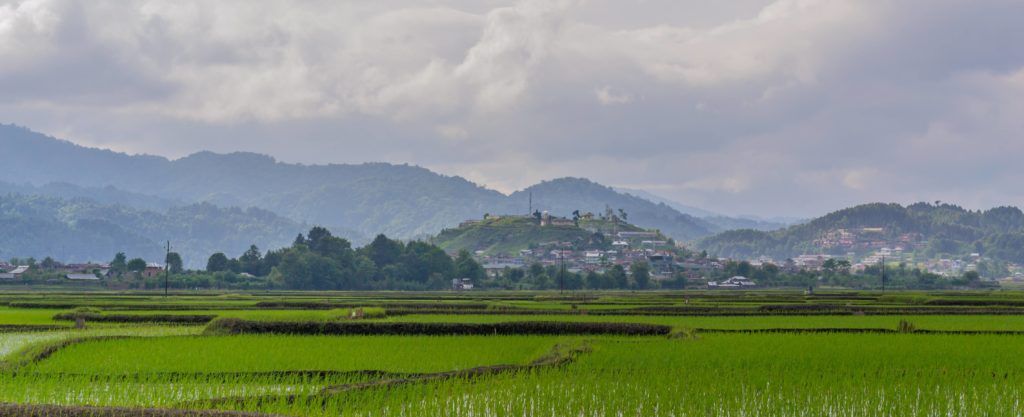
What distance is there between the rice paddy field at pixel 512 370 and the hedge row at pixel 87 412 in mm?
27

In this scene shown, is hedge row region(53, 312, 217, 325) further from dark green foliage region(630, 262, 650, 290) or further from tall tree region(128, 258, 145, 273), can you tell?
dark green foliage region(630, 262, 650, 290)

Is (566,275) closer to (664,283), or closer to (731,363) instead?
(664,283)

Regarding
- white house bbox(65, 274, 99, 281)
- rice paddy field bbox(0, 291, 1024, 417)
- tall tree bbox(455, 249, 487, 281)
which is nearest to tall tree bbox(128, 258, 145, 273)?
white house bbox(65, 274, 99, 281)

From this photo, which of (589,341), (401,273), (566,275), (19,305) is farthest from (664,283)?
(589,341)

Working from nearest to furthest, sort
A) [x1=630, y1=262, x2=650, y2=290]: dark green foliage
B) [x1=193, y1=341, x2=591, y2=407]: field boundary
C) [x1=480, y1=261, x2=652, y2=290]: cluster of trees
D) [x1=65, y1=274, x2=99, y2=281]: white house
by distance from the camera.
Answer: [x1=193, y1=341, x2=591, y2=407]: field boundary < [x1=65, y1=274, x2=99, y2=281]: white house < [x1=480, y1=261, x2=652, y2=290]: cluster of trees < [x1=630, y1=262, x2=650, y2=290]: dark green foliage

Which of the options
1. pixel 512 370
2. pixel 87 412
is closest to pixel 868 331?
pixel 512 370

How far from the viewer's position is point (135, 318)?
3875 centimetres

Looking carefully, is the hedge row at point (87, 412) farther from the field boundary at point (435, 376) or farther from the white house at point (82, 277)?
the white house at point (82, 277)

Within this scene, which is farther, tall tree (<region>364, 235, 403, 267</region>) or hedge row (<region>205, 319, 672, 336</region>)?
tall tree (<region>364, 235, 403, 267</region>)

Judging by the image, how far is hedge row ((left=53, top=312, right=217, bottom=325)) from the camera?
37.4 meters

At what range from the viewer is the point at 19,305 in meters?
Result: 51.4

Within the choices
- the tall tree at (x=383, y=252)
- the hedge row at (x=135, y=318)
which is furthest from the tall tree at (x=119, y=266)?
the hedge row at (x=135, y=318)

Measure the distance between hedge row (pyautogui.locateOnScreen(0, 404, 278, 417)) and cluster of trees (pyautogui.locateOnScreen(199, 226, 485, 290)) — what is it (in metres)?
99.0

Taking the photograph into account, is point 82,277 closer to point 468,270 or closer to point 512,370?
point 468,270
